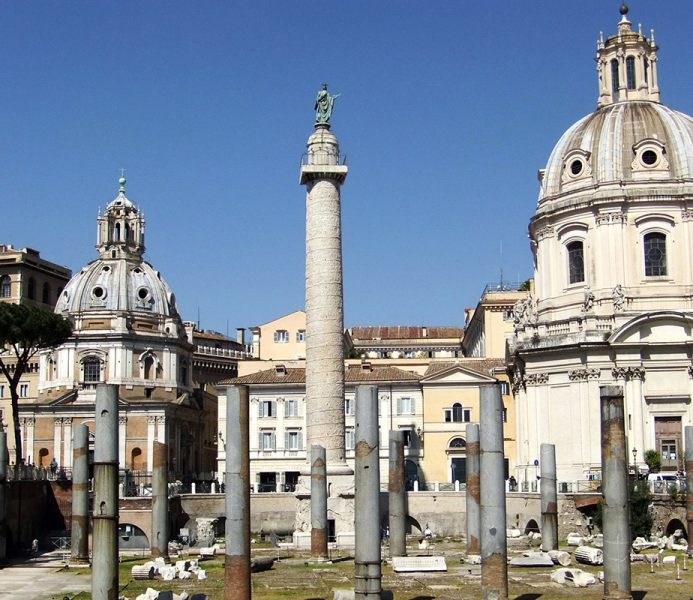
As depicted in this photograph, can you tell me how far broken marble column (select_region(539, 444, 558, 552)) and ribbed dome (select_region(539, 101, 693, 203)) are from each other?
21270 millimetres

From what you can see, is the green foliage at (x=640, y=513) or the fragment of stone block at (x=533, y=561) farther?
the green foliage at (x=640, y=513)

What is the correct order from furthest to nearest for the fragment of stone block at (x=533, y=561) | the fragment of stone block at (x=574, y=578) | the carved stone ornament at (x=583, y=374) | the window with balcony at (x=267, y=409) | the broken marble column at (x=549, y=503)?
1. the window with balcony at (x=267, y=409)
2. the carved stone ornament at (x=583, y=374)
3. the broken marble column at (x=549, y=503)
4. the fragment of stone block at (x=533, y=561)
5. the fragment of stone block at (x=574, y=578)

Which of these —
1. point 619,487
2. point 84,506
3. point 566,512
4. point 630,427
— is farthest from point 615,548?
point 630,427

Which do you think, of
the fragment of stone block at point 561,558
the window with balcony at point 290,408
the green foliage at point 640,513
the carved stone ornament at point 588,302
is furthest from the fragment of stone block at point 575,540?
the window with balcony at point 290,408

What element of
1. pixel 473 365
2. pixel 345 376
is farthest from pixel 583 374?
pixel 345 376

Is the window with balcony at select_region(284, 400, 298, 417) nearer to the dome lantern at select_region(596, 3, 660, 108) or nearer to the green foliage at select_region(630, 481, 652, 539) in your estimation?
the dome lantern at select_region(596, 3, 660, 108)

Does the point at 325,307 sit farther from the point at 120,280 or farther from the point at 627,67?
the point at 120,280

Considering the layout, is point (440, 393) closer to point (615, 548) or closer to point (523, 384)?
point (523, 384)

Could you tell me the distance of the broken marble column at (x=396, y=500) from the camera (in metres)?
44.3

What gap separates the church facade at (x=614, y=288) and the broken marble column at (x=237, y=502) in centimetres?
3423

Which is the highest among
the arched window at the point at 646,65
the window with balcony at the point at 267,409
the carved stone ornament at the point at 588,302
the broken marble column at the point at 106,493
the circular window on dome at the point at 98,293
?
the arched window at the point at 646,65

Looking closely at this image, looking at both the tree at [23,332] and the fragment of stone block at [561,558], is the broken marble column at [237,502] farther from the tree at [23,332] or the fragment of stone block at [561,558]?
the tree at [23,332]

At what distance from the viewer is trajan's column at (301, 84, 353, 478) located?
52062 millimetres

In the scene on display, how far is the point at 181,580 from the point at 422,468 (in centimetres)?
3741
